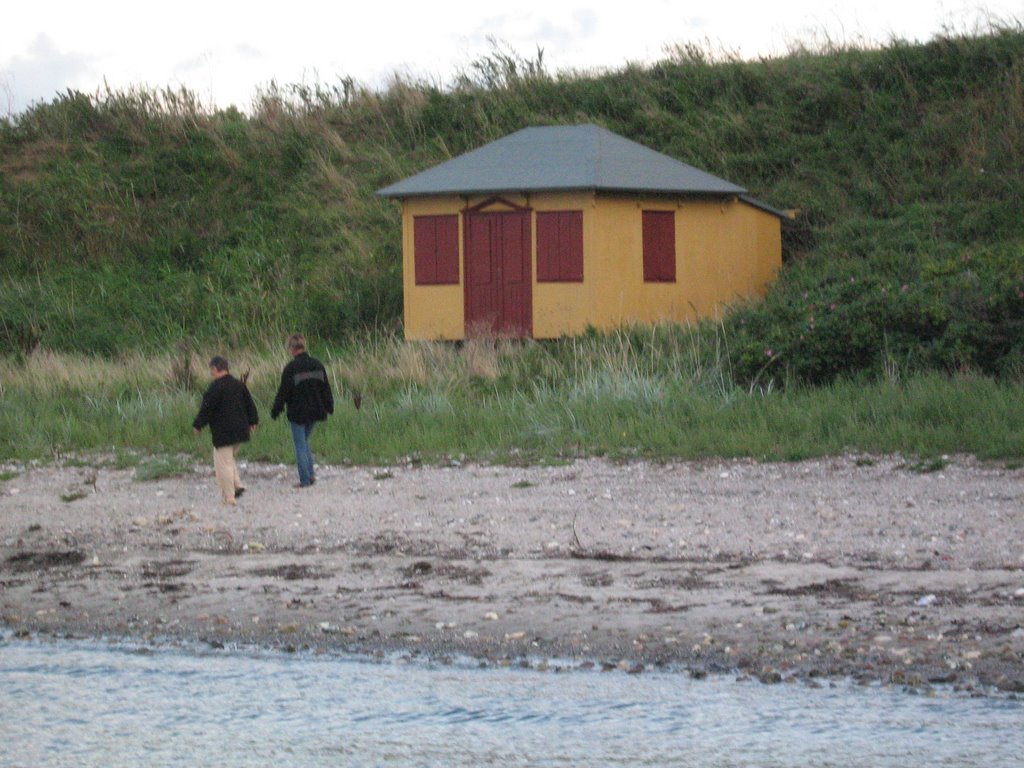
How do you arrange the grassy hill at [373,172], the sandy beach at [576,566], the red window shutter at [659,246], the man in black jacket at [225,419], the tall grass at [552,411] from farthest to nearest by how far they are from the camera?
the grassy hill at [373,172]
the red window shutter at [659,246]
the tall grass at [552,411]
the man in black jacket at [225,419]
the sandy beach at [576,566]

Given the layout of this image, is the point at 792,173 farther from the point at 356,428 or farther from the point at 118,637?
the point at 118,637

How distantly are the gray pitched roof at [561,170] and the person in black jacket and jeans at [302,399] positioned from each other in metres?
11.7

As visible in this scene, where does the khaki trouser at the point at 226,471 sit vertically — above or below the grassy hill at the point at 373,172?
below

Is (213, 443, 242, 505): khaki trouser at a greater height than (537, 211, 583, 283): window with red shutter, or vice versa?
(537, 211, 583, 283): window with red shutter

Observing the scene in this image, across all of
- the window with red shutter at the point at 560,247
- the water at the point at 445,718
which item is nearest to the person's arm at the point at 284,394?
the water at the point at 445,718

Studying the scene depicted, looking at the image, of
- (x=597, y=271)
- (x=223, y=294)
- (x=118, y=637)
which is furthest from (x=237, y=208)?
(x=118, y=637)

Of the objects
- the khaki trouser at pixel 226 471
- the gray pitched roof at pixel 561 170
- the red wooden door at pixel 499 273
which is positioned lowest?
the khaki trouser at pixel 226 471

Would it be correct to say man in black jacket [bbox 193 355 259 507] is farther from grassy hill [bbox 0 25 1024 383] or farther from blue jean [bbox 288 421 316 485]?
grassy hill [bbox 0 25 1024 383]

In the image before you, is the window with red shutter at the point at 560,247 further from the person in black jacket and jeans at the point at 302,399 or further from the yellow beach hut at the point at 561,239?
the person in black jacket and jeans at the point at 302,399

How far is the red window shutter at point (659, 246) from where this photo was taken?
26.2 m

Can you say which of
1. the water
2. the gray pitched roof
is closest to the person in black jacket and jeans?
the water

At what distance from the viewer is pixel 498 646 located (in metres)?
8.36

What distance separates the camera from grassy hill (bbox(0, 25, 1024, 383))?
3011cm

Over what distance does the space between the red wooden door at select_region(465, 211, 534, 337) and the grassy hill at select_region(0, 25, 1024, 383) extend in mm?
3985
